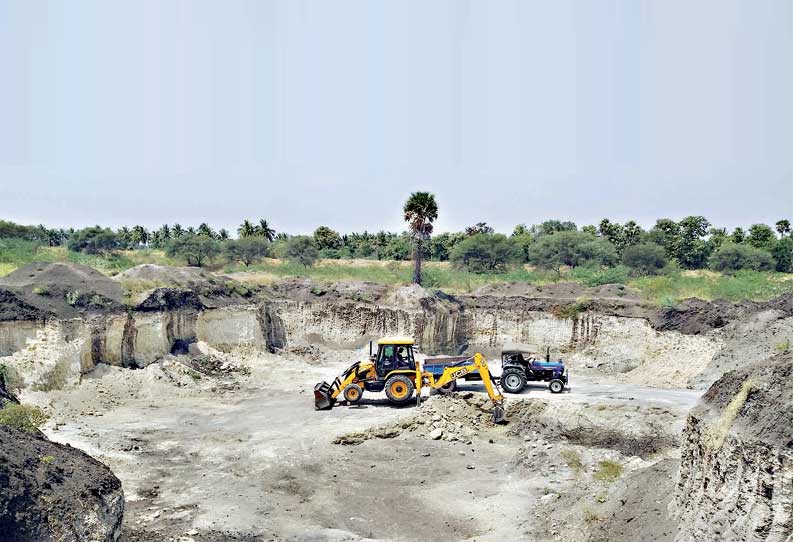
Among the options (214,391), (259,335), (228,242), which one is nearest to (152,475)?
(214,391)

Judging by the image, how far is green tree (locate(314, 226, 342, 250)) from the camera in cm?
9850

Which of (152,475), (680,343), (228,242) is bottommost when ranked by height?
(152,475)

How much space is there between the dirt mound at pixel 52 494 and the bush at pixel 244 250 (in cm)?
6651

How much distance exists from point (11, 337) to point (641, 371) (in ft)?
95.6

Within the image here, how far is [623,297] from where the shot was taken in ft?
138

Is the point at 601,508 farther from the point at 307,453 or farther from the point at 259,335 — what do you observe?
the point at 259,335

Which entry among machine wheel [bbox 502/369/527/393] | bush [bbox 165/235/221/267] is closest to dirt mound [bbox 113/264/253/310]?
machine wheel [bbox 502/369/527/393]

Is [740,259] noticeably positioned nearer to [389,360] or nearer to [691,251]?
[691,251]

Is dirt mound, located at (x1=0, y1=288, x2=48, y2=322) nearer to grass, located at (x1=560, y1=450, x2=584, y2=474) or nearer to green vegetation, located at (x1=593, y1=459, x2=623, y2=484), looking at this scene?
grass, located at (x1=560, y1=450, x2=584, y2=474)

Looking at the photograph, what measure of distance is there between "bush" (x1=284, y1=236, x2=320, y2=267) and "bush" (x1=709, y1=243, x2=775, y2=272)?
4528cm

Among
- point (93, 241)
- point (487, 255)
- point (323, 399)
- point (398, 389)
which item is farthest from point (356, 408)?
point (93, 241)

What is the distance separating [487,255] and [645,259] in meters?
16.9

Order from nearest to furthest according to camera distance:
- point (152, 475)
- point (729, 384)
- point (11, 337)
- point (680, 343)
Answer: point (729, 384) < point (152, 475) < point (11, 337) < point (680, 343)

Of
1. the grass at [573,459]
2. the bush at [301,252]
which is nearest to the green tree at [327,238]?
the bush at [301,252]
